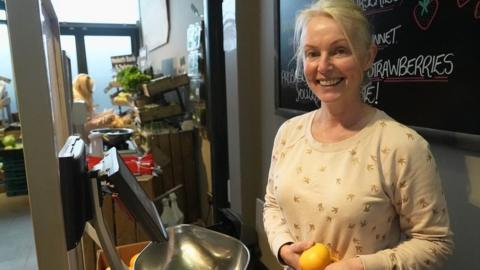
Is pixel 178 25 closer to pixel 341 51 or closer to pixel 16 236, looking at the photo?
pixel 16 236

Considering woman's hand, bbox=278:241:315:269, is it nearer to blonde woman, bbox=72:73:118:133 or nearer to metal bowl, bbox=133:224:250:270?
metal bowl, bbox=133:224:250:270

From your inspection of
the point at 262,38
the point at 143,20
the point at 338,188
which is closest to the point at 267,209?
the point at 338,188

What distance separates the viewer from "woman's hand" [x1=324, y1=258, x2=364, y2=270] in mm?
808

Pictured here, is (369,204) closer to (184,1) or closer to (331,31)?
(331,31)

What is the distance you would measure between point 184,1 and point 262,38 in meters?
1.70

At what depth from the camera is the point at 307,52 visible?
36.4 inches

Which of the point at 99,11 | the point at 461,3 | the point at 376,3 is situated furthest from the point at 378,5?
the point at 99,11

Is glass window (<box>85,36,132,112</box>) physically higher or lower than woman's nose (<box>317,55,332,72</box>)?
higher

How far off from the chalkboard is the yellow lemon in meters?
0.55

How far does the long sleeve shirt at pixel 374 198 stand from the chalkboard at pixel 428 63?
1.03 ft

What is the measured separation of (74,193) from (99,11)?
634 cm

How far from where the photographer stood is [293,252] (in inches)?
37.0

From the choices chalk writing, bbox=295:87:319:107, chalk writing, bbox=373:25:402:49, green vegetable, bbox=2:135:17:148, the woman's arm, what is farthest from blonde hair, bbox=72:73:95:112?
the woman's arm

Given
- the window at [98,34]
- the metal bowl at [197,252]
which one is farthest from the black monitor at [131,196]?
the window at [98,34]
